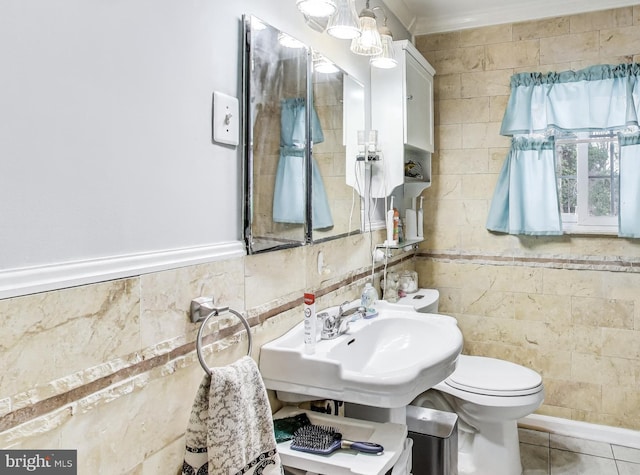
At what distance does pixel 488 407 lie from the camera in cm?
208

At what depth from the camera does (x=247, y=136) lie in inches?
50.8

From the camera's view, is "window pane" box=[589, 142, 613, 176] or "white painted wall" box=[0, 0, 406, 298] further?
"window pane" box=[589, 142, 613, 176]

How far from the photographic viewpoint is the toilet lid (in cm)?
209

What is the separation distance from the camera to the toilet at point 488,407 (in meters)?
2.08

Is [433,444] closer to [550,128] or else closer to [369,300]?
[369,300]

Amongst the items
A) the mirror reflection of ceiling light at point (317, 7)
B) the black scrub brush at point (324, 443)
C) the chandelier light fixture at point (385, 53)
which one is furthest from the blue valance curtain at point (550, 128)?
the black scrub brush at point (324, 443)

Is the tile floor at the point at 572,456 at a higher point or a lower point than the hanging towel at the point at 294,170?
lower

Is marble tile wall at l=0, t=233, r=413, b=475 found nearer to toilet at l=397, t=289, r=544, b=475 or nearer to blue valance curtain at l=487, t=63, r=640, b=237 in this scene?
toilet at l=397, t=289, r=544, b=475

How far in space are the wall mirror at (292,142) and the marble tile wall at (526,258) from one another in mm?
1158

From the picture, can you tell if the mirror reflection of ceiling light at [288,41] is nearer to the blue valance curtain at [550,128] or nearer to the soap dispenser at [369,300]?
the soap dispenser at [369,300]

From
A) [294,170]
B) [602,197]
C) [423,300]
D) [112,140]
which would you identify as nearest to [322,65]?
[294,170]

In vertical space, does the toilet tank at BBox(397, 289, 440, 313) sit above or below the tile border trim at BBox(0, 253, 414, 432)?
below

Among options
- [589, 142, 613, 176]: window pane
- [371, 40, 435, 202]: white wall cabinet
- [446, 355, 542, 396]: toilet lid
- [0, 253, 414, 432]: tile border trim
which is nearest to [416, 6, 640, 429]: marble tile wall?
[589, 142, 613, 176]: window pane

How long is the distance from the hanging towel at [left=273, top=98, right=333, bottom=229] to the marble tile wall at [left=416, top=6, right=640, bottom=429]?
4.96 feet
